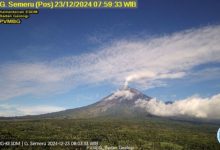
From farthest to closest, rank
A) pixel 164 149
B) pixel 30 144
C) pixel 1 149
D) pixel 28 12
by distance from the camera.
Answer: pixel 164 149, pixel 30 144, pixel 1 149, pixel 28 12

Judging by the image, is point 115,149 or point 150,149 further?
point 150,149

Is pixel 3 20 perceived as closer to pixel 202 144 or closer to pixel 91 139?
pixel 91 139

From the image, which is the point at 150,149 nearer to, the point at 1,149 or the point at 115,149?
the point at 115,149

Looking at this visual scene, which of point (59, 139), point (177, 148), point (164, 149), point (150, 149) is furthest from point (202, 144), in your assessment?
point (59, 139)

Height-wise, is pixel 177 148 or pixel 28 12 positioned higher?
pixel 28 12

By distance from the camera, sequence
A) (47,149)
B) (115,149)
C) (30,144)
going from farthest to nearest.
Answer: (30,144), (115,149), (47,149)

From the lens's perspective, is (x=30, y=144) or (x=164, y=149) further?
(x=164, y=149)

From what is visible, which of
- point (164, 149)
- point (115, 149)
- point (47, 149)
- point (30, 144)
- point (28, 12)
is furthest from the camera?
point (164, 149)

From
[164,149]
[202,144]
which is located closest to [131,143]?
[164,149]

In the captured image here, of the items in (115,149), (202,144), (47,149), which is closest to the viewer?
(47,149)
